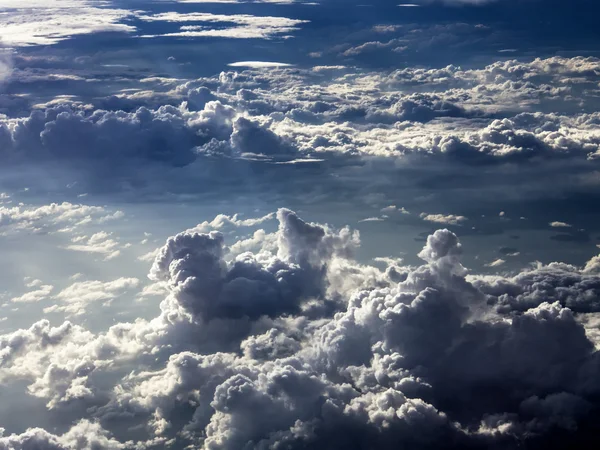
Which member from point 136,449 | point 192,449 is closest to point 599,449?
point 192,449

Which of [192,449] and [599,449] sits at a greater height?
[599,449]

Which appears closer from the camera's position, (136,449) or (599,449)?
(599,449)

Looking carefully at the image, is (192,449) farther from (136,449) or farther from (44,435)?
(44,435)

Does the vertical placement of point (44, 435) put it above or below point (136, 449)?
above

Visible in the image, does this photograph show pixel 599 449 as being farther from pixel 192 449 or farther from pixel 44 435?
pixel 44 435

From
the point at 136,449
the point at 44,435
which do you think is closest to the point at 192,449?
the point at 136,449

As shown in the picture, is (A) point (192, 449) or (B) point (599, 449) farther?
(A) point (192, 449)

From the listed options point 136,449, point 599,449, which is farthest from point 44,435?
point 599,449
